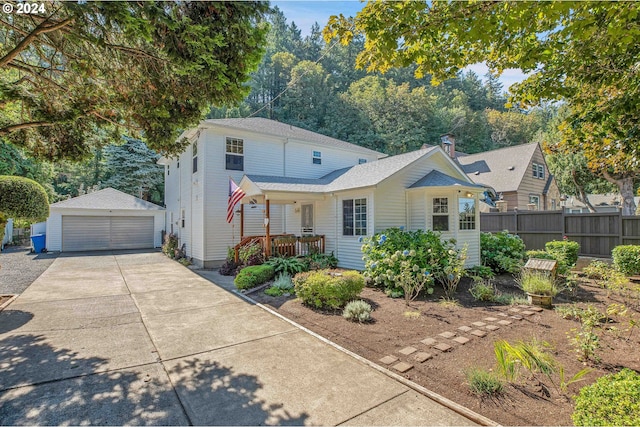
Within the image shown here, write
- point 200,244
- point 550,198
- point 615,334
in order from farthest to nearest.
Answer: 1. point 550,198
2. point 200,244
3. point 615,334

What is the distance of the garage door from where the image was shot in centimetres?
1772

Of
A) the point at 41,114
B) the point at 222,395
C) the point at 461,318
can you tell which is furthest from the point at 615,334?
the point at 41,114

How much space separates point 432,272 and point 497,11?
18.7 ft

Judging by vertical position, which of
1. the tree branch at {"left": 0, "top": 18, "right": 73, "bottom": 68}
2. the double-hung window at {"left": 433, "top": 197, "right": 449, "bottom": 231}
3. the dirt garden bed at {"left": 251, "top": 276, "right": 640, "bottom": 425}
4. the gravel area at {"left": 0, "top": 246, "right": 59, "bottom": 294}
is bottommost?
the dirt garden bed at {"left": 251, "top": 276, "right": 640, "bottom": 425}

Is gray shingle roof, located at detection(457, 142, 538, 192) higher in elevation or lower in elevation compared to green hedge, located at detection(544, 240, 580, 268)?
higher

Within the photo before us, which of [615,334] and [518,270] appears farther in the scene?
[518,270]

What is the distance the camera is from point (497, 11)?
133 inches

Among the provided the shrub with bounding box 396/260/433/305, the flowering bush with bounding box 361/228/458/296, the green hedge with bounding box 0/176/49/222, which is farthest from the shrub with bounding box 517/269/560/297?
the green hedge with bounding box 0/176/49/222

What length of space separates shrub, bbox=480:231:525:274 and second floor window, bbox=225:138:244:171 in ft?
33.2

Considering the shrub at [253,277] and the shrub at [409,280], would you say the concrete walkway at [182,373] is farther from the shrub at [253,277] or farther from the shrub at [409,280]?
the shrub at [409,280]

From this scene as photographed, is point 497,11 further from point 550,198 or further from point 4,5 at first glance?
point 550,198

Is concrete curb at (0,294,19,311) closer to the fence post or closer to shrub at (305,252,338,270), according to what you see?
shrub at (305,252,338,270)

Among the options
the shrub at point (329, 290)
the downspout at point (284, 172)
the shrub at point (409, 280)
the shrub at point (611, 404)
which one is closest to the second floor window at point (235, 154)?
the downspout at point (284, 172)

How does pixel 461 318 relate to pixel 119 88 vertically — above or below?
below
